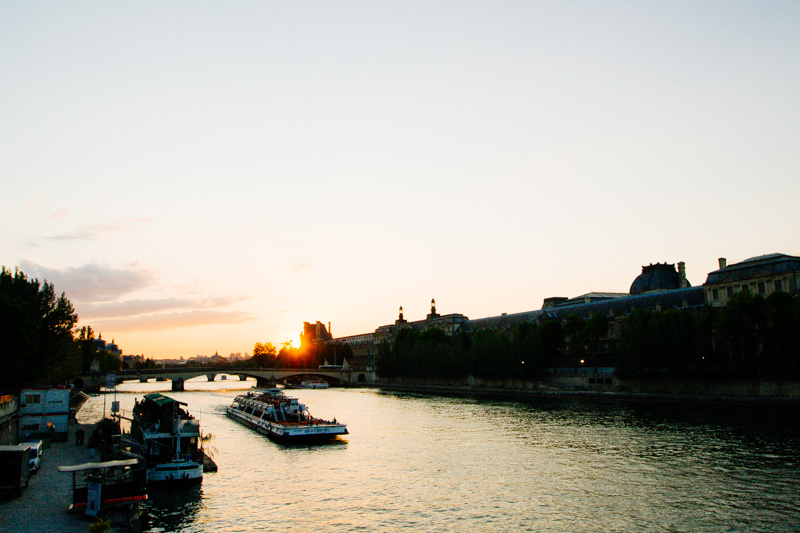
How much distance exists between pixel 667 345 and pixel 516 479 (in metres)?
61.0

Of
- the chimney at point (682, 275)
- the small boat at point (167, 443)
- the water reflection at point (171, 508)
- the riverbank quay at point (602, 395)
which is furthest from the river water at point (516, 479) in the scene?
the chimney at point (682, 275)

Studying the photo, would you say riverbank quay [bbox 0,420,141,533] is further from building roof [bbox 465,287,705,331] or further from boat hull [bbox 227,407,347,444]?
building roof [bbox 465,287,705,331]

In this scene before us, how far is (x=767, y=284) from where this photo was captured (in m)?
106

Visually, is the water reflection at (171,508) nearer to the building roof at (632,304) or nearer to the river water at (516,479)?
the river water at (516,479)

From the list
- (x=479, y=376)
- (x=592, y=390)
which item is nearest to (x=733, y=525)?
(x=592, y=390)

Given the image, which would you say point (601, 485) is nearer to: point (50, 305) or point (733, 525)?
point (733, 525)

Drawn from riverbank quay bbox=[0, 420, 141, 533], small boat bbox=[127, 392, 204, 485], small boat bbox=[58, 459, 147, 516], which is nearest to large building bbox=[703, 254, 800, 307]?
small boat bbox=[127, 392, 204, 485]

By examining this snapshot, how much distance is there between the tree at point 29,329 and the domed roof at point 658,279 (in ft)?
428

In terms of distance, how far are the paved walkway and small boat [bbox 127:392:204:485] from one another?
18.0 ft

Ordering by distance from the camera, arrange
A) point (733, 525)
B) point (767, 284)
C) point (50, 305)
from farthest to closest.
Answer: point (767, 284) → point (50, 305) → point (733, 525)

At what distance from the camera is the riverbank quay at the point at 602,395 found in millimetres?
79812

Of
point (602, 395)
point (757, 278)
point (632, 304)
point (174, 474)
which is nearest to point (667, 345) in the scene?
point (602, 395)

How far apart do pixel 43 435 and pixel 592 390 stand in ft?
288

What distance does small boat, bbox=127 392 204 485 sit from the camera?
1688 inches
